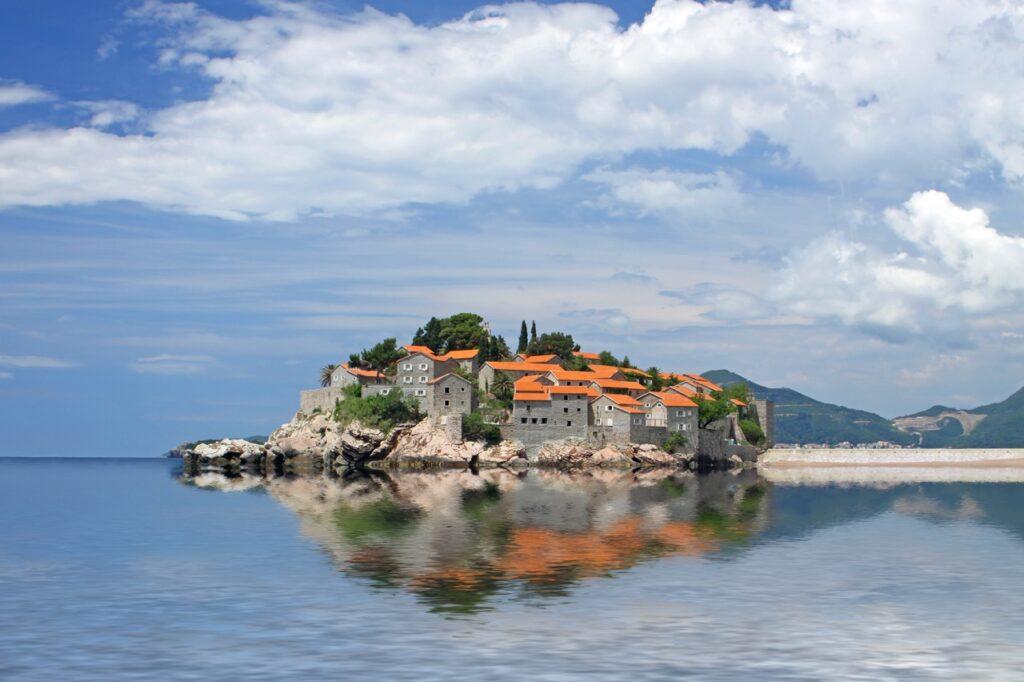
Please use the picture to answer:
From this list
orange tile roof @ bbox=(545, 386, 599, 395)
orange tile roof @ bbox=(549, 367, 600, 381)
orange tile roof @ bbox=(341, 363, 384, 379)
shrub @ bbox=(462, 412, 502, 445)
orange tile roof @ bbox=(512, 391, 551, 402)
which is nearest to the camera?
shrub @ bbox=(462, 412, 502, 445)

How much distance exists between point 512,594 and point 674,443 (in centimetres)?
8094

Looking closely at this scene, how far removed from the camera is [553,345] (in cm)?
12450

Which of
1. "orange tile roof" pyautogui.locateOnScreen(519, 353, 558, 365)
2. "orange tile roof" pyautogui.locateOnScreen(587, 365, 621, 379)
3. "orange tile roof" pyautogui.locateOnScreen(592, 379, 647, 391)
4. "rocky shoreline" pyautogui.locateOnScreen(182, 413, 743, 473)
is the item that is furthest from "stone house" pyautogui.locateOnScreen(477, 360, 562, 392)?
"rocky shoreline" pyautogui.locateOnScreen(182, 413, 743, 473)

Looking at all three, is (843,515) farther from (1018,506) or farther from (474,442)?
(474,442)

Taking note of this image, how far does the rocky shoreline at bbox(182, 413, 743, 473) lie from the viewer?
101812 millimetres

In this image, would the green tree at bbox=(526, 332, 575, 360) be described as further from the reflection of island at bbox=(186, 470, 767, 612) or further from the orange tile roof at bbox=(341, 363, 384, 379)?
the reflection of island at bbox=(186, 470, 767, 612)

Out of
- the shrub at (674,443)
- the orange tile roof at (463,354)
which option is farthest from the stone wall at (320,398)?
the shrub at (674,443)

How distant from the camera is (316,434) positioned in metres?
107

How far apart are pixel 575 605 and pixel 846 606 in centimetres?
695

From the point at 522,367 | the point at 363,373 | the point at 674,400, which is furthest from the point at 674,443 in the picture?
the point at 363,373

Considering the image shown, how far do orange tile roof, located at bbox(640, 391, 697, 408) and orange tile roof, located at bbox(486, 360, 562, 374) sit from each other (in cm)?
1081

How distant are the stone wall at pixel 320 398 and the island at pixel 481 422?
13cm

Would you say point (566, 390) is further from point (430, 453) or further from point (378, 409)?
point (378, 409)

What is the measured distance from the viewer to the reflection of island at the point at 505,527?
30000 mm
